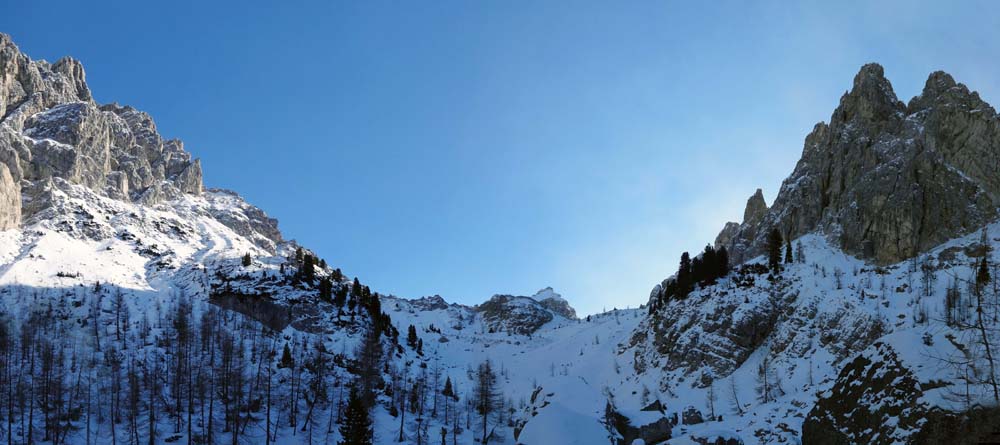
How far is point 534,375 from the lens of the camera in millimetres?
122750

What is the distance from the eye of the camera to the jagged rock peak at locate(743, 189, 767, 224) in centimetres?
14588

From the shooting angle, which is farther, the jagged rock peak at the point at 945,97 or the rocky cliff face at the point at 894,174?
the jagged rock peak at the point at 945,97

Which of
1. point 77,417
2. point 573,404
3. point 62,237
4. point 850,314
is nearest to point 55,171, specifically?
point 62,237

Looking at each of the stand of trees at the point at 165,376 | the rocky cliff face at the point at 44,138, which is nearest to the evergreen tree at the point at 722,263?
the stand of trees at the point at 165,376

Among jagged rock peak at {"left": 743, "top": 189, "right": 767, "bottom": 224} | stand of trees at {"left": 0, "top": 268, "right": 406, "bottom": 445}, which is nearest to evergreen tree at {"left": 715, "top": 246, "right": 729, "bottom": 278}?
jagged rock peak at {"left": 743, "top": 189, "right": 767, "bottom": 224}

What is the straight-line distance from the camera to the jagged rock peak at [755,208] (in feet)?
479

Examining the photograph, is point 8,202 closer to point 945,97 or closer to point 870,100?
point 870,100

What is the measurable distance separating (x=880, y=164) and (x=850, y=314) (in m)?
48.8

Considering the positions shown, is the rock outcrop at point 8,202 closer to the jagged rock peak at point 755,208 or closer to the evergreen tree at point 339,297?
the evergreen tree at point 339,297

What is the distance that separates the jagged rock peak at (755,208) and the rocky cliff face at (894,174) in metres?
15.8

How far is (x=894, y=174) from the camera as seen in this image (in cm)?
10300

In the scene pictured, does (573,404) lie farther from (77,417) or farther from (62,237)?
(62,237)

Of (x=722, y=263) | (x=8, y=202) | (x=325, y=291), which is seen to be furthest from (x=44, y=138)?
(x=722, y=263)

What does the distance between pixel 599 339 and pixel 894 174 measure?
67831 millimetres
